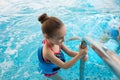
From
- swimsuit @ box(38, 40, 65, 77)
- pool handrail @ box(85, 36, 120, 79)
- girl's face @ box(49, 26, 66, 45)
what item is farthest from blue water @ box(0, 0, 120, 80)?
pool handrail @ box(85, 36, 120, 79)

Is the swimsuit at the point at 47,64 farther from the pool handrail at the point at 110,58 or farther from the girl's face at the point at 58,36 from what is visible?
the pool handrail at the point at 110,58

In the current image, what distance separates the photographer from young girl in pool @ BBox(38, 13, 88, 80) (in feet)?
7.05

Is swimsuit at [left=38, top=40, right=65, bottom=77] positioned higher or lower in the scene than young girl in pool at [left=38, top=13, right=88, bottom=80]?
lower

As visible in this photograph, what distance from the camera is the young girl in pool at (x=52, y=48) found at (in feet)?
7.05

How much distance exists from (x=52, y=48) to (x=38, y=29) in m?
2.63

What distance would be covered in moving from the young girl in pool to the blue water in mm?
789

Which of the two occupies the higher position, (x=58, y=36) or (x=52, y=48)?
(x=58, y=36)

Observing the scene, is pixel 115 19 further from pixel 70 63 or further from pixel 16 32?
pixel 70 63

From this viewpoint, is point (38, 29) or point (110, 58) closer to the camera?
point (110, 58)

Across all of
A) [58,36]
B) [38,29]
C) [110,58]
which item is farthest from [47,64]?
[38,29]

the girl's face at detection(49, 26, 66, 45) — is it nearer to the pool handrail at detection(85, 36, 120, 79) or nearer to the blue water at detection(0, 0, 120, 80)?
the pool handrail at detection(85, 36, 120, 79)

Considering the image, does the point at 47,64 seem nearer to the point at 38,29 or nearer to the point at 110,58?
the point at 110,58

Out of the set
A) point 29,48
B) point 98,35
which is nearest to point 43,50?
point 29,48

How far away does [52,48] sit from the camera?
239 centimetres
